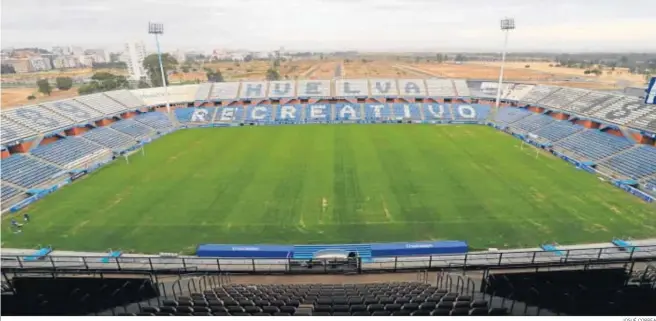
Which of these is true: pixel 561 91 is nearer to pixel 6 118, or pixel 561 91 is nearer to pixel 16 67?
pixel 6 118

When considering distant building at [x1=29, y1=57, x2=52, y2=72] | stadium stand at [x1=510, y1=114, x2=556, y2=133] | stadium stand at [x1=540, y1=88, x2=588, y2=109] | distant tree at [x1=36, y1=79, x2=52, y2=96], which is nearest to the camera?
stadium stand at [x1=510, y1=114, x2=556, y2=133]

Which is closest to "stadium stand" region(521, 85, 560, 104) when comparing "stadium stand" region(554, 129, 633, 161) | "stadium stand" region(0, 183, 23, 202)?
"stadium stand" region(554, 129, 633, 161)

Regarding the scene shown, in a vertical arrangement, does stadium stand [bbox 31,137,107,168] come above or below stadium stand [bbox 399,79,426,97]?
below

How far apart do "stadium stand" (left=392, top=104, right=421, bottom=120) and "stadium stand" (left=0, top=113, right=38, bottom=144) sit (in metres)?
39.7

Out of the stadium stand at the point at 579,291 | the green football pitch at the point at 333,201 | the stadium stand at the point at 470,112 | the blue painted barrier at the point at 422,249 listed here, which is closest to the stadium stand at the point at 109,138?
the green football pitch at the point at 333,201

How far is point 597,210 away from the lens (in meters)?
19.7

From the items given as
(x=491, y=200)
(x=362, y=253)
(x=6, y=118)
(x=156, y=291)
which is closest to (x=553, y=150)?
(x=491, y=200)

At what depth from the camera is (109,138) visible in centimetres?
3472

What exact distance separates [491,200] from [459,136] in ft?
58.2

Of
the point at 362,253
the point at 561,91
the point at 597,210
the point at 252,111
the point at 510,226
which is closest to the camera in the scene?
the point at 362,253

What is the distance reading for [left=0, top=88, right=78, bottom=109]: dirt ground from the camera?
3691 centimetres

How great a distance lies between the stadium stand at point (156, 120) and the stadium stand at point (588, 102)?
47.9m

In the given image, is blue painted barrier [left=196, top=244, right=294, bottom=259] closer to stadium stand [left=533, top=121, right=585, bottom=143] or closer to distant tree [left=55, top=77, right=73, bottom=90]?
stadium stand [left=533, top=121, right=585, bottom=143]

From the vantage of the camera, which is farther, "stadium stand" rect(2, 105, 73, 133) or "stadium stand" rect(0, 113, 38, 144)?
"stadium stand" rect(2, 105, 73, 133)
